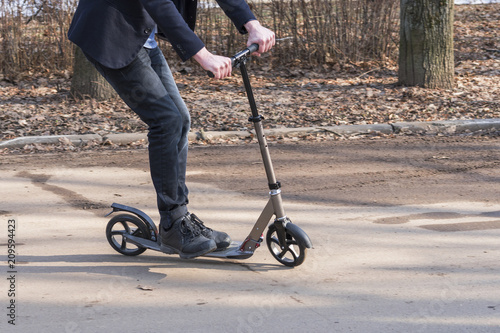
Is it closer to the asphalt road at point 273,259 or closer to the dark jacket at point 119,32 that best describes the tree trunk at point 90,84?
the asphalt road at point 273,259

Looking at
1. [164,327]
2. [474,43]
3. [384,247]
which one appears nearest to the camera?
[164,327]

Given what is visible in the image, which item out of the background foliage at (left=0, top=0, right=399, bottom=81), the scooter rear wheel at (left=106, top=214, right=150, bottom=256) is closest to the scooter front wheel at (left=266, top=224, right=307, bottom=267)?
the scooter rear wheel at (left=106, top=214, right=150, bottom=256)

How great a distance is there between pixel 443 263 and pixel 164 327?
5.71 ft

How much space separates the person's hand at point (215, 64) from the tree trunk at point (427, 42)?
671cm

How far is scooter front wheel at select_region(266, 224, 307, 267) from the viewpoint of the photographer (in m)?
3.55

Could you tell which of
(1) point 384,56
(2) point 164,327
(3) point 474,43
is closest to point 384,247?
(2) point 164,327

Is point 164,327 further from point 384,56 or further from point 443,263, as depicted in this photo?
point 384,56

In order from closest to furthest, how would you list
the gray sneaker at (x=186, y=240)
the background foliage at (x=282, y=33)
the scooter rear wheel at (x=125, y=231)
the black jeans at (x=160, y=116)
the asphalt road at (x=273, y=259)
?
the asphalt road at (x=273, y=259) → the black jeans at (x=160, y=116) → the gray sneaker at (x=186, y=240) → the scooter rear wheel at (x=125, y=231) → the background foliage at (x=282, y=33)

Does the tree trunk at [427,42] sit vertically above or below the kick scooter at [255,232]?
above

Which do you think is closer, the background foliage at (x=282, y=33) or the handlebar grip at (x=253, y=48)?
the handlebar grip at (x=253, y=48)

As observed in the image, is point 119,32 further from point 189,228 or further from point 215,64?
point 189,228

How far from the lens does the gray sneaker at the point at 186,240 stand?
3.61m

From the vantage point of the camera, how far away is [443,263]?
3746mm

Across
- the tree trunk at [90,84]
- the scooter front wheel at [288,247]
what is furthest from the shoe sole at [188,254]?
the tree trunk at [90,84]
